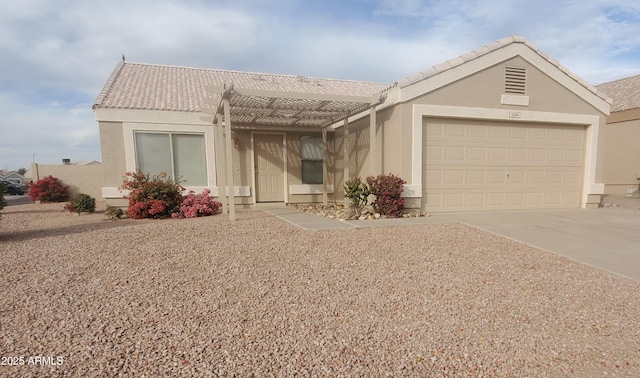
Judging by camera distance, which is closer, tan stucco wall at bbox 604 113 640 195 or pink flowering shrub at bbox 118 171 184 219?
pink flowering shrub at bbox 118 171 184 219

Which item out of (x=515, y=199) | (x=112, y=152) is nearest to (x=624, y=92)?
(x=515, y=199)

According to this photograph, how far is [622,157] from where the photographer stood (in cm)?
1277

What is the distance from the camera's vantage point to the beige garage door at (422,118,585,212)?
8.10m

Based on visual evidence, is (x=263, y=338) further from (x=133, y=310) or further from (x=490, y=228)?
(x=490, y=228)

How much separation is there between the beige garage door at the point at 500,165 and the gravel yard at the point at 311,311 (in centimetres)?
339

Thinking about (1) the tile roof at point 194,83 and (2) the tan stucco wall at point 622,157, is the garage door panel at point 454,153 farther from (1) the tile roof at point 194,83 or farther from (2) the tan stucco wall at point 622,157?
(2) the tan stucco wall at point 622,157

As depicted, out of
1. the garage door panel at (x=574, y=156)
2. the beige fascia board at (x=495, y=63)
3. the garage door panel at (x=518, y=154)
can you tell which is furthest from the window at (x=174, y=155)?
the garage door panel at (x=574, y=156)

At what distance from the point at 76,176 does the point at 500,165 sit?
17442mm

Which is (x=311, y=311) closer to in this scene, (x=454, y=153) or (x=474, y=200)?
(x=454, y=153)

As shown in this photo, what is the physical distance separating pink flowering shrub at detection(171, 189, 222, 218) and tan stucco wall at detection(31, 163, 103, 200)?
8.47 m

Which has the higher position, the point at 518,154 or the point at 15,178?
the point at 518,154

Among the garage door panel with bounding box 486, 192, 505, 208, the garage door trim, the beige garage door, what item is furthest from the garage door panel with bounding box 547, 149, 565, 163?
the garage door panel with bounding box 486, 192, 505, 208

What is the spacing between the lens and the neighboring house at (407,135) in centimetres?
776

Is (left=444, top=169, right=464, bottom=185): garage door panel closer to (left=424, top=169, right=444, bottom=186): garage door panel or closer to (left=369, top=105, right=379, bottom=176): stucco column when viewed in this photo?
(left=424, top=169, right=444, bottom=186): garage door panel
